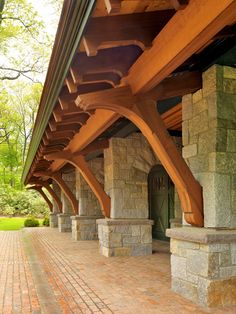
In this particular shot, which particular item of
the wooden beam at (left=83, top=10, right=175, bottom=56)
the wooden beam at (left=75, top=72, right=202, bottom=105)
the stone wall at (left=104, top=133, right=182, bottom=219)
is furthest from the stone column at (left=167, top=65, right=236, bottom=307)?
the stone wall at (left=104, top=133, right=182, bottom=219)

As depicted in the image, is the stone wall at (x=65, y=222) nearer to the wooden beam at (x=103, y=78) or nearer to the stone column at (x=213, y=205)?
the stone column at (x=213, y=205)

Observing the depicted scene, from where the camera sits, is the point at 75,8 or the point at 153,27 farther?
the point at 153,27

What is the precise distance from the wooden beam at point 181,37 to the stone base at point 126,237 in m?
3.77

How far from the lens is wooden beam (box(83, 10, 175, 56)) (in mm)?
2635

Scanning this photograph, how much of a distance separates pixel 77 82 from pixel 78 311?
2.35 meters

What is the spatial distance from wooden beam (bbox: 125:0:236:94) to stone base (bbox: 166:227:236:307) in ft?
5.60

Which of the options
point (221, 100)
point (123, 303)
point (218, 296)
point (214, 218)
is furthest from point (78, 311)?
point (221, 100)

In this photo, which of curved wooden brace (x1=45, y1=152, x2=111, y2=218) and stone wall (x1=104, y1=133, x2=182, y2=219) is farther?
curved wooden brace (x1=45, y1=152, x2=111, y2=218)

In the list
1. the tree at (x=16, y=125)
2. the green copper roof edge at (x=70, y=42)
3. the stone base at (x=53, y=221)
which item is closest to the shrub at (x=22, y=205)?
the tree at (x=16, y=125)

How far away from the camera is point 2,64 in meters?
16.5

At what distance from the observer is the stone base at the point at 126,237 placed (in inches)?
275

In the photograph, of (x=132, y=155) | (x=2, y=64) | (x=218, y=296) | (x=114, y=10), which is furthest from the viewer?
(x=2, y=64)

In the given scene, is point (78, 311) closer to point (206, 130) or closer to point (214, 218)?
Answer: point (214, 218)

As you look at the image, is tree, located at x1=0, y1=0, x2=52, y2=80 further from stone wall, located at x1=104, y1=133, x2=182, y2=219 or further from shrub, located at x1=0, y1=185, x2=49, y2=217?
shrub, located at x1=0, y1=185, x2=49, y2=217
